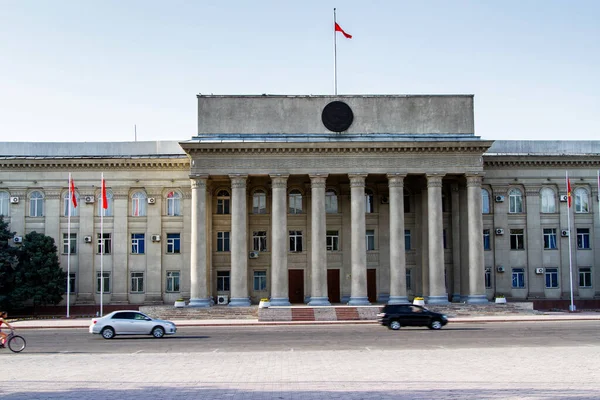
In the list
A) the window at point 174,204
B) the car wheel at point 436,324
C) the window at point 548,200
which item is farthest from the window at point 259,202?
the window at point 548,200

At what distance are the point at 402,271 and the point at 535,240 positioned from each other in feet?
40.4

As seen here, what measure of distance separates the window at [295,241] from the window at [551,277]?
18.6m

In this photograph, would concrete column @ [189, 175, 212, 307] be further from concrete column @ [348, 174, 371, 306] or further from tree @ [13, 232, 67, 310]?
tree @ [13, 232, 67, 310]

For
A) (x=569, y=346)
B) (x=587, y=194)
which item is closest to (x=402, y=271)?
(x=587, y=194)

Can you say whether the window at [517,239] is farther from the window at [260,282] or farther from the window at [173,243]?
the window at [173,243]

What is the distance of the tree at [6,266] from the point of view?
5241cm

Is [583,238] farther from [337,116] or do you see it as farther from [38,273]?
[38,273]

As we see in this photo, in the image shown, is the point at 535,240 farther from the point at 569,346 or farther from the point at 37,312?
the point at 37,312

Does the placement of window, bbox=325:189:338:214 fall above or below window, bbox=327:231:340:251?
above

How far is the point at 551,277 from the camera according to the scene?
187 feet

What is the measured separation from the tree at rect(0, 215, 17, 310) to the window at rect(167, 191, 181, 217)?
11216mm

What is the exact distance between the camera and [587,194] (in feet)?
190

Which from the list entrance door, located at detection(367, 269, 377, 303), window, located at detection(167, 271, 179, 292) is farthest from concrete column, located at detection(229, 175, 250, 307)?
entrance door, located at detection(367, 269, 377, 303)

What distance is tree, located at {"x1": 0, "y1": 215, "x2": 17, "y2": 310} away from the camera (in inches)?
2063
